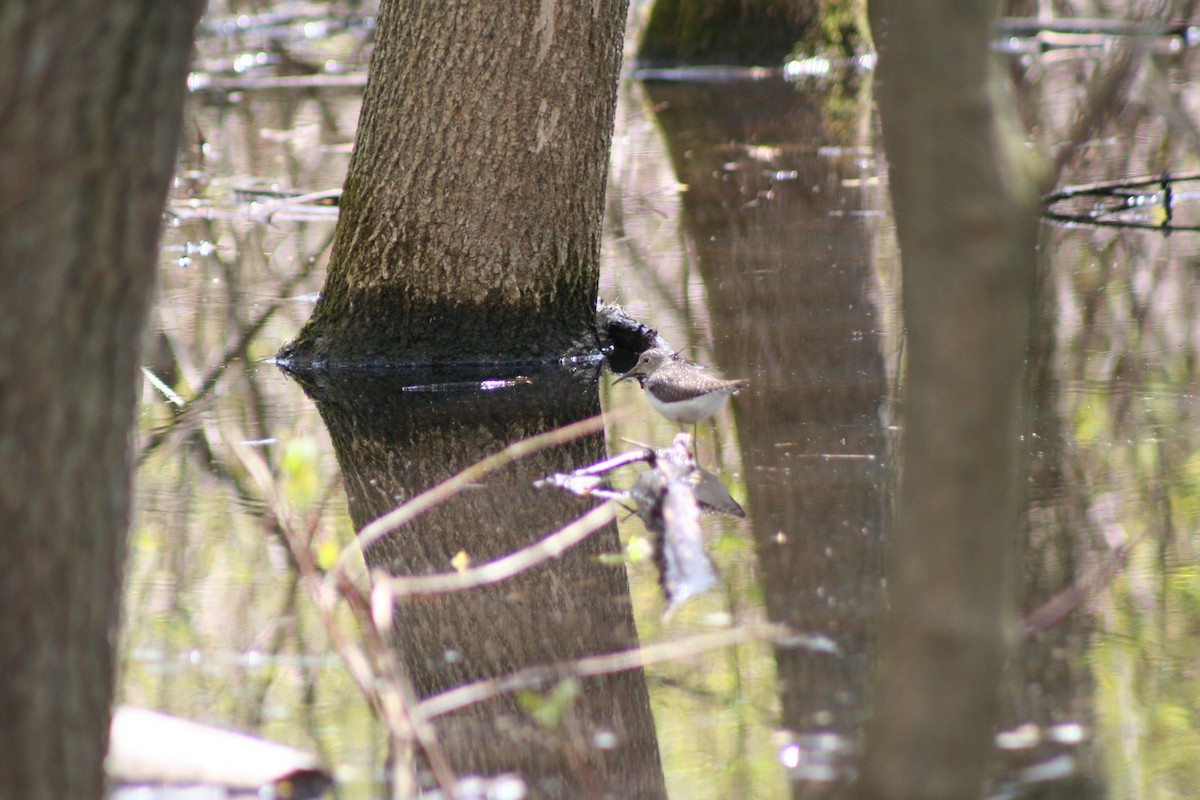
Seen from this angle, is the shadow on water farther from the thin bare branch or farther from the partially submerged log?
the partially submerged log

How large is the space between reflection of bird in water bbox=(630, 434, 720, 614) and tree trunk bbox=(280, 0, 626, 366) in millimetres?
1778

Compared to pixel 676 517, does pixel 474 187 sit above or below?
above

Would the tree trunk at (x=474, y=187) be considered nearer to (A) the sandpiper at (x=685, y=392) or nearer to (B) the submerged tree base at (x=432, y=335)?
(B) the submerged tree base at (x=432, y=335)

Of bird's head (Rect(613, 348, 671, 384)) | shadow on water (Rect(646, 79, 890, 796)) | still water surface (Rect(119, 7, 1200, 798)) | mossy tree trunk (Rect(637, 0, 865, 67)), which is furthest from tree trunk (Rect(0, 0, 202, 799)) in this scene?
mossy tree trunk (Rect(637, 0, 865, 67))

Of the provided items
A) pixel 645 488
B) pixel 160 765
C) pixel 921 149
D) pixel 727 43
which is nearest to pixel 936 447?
pixel 921 149

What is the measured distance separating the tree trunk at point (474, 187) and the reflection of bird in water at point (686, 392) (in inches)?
50.0

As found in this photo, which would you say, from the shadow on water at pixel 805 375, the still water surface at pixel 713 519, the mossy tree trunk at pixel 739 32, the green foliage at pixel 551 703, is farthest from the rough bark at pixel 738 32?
the green foliage at pixel 551 703

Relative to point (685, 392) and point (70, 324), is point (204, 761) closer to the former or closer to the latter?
point (70, 324)

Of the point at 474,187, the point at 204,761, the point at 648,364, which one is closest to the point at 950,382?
the point at 204,761

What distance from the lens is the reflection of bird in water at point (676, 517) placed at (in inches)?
163

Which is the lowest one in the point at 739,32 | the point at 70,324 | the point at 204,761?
the point at 204,761

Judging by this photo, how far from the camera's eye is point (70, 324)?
2.21 meters

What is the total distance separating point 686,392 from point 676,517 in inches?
33.2

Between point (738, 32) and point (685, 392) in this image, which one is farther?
point (738, 32)
